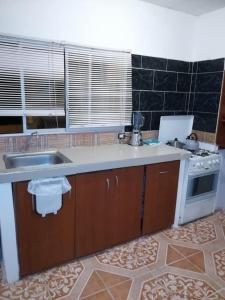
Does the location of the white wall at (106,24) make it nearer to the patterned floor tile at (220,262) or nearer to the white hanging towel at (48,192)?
the white hanging towel at (48,192)

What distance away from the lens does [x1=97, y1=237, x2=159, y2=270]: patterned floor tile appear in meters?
1.98

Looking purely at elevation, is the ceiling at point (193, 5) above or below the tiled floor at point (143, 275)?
above

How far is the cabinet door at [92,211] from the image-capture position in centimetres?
183

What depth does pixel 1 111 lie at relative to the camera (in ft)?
6.44

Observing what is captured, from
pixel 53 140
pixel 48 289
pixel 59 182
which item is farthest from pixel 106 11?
pixel 48 289

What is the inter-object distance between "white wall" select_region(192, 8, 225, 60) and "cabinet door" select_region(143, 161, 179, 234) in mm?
1426

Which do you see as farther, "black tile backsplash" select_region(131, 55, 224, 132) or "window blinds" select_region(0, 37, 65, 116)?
"black tile backsplash" select_region(131, 55, 224, 132)

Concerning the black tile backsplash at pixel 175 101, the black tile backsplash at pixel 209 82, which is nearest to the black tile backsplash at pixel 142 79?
the black tile backsplash at pixel 175 101

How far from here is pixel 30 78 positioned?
79.3 inches

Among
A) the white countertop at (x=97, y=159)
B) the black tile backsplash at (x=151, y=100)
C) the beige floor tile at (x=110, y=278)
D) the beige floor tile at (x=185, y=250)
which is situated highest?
the black tile backsplash at (x=151, y=100)

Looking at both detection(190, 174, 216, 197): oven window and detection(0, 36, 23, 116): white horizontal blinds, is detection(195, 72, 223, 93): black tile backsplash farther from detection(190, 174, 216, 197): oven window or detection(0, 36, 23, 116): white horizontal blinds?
detection(0, 36, 23, 116): white horizontal blinds

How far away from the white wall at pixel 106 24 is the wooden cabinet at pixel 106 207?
1.32 m

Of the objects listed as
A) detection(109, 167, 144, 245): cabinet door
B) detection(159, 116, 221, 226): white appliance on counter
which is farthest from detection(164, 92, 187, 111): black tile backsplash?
detection(109, 167, 144, 245): cabinet door

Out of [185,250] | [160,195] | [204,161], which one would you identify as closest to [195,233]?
[185,250]
